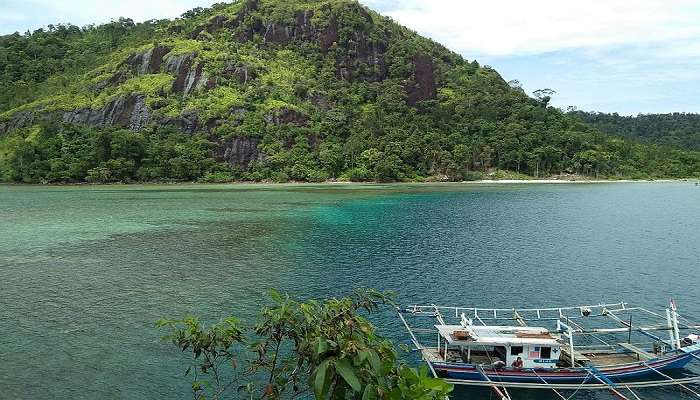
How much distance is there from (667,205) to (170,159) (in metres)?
132

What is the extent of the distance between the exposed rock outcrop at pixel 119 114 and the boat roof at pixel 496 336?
555 feet

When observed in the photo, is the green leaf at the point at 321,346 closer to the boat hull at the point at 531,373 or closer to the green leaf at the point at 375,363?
the green leaf at the point at 375,363

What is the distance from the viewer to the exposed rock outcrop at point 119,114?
17200 cm

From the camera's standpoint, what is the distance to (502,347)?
23625 mm

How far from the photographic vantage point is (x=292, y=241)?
5484 cm

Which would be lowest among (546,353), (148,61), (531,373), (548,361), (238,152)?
(531,373)

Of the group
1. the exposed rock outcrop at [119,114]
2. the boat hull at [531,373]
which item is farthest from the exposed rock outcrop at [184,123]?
the boat hull at [531,373]

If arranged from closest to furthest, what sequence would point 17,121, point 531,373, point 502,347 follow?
point 531,373
point 502,347
point 17,121

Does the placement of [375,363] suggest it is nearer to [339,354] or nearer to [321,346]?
[339,354]

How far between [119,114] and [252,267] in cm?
15453

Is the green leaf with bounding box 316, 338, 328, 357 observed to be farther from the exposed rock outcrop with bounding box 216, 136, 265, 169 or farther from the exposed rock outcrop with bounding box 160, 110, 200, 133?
the exposed rock outcrop with bounding box 160, 110, 200, 133

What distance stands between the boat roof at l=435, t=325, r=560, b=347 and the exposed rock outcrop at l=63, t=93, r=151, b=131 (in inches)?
6662

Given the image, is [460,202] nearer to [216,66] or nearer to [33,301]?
[33,301]

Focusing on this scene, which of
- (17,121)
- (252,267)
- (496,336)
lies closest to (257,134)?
(17,121)
